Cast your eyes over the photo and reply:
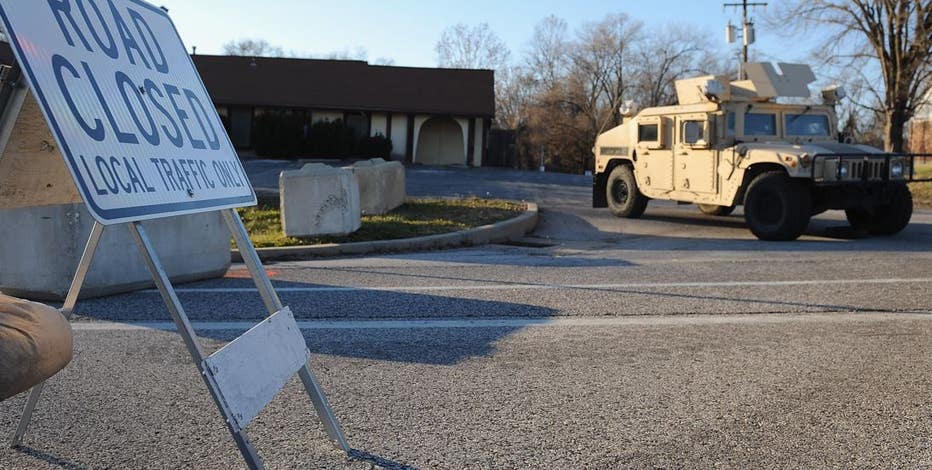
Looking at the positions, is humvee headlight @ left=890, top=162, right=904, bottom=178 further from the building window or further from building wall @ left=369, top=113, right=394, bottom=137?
the building window

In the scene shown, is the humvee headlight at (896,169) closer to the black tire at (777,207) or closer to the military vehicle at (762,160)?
the military vehicle at (762,160)

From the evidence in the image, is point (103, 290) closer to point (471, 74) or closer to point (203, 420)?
point (203, 420)

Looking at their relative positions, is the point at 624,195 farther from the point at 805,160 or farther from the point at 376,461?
the point at 376,461

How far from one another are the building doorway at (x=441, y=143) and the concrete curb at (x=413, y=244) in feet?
86.0

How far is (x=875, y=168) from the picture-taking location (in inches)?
500

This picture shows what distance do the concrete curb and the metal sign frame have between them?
6982mm

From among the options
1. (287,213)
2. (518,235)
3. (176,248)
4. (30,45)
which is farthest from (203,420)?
(518,235)

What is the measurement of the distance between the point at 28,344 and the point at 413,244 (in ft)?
30.6

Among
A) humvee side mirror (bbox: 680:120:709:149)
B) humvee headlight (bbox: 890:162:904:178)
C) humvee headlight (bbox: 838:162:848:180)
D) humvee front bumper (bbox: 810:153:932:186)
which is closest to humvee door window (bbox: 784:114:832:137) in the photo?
humvee side mirror (bbox: 680:120:709:149)

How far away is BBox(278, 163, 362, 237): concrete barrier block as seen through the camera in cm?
1165

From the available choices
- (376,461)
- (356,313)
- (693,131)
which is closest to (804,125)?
(693,131)

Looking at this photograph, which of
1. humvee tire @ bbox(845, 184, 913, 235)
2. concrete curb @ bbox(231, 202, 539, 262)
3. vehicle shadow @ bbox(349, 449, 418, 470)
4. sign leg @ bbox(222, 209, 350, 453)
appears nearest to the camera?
sign leg @ bbox(222, 209, 350, 453)

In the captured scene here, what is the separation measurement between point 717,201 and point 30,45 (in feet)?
40.6

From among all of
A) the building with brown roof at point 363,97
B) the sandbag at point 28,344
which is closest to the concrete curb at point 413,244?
the sandbag at point 28,344
